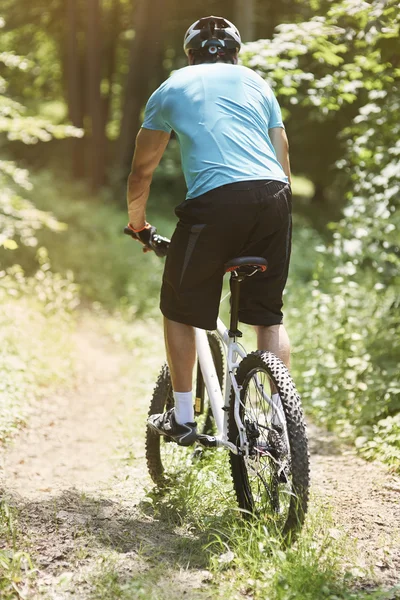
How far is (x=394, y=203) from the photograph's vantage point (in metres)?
5.98

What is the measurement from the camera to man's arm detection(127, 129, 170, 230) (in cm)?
349

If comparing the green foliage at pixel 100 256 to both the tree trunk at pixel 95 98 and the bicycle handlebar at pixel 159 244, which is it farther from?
the bicycle handlebar at pixel 159 244

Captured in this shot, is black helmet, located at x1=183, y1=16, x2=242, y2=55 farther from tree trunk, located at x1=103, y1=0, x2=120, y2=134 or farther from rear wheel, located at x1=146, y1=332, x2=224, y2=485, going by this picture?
tree trunk, located at x1=103, y1=0, x2=120, y2=134

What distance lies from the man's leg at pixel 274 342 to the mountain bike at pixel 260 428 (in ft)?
0.41

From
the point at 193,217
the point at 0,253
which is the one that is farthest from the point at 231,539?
the point at 0,253

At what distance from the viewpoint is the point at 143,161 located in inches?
140

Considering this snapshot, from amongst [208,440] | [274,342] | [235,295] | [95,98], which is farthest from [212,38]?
[95,98]

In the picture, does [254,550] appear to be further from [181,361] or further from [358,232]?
[358,232]

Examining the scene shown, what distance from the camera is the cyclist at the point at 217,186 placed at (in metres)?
3.27

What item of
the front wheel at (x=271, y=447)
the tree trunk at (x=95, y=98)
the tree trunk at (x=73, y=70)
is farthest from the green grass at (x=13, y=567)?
the tree trunk at (x=73, y=70)

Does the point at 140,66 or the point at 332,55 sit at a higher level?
the point at 140,66

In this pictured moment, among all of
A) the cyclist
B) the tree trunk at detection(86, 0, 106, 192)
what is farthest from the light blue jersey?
the tree trunk at detection(86, 0, 106, 192)

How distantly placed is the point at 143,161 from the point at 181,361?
38.9 inches

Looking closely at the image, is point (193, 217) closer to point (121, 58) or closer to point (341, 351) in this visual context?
point (341, 351)
